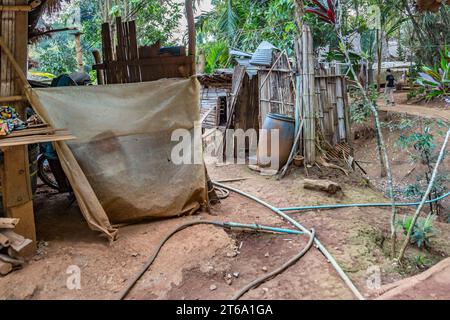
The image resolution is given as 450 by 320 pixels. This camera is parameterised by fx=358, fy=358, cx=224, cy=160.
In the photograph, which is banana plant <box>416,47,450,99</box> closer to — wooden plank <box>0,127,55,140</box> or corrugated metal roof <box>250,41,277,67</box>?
wooden plank <box>0,127,55,140</box>

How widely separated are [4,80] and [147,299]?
240 cm

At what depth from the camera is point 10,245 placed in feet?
9.73

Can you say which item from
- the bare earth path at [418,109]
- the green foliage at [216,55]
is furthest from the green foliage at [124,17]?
the bare earth path at [418,109]

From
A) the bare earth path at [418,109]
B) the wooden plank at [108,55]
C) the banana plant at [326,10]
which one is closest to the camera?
the banana plant at [326,10]

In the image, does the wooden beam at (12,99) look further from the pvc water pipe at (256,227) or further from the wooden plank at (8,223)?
the pvc water pipe at (256,227)

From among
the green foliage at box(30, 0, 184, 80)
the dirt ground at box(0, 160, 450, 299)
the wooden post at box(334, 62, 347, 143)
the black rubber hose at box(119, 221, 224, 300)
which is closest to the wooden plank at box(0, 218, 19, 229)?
the dirt ground at box(0, 160, 450, 299)

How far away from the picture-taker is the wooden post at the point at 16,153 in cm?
310

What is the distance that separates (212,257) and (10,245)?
1.70 m

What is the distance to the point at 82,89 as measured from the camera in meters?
3.67

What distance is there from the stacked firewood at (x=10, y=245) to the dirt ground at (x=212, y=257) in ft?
0.31

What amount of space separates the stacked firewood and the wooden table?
0.24ft

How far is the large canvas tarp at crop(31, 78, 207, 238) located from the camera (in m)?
3.46

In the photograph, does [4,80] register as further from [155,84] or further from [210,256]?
[210,256]
